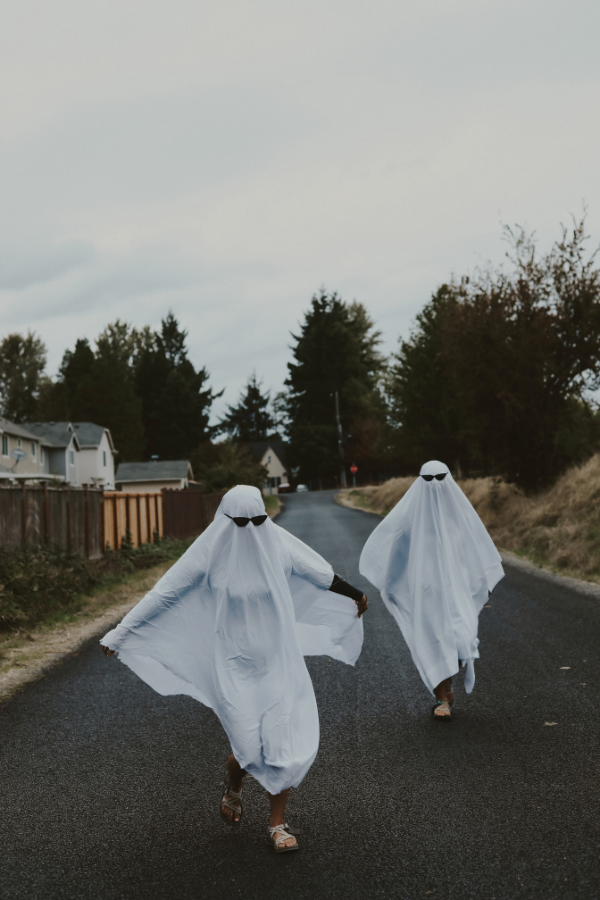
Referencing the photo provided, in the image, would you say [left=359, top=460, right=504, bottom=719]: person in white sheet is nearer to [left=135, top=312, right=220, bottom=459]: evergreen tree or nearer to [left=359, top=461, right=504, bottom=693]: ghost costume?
[left=359, top=461, right=504, bottom=693]: ghost costume

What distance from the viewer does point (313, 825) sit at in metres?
3.85

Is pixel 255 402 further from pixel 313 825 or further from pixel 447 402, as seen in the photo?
pixel 313 825

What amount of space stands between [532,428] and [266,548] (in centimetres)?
1782

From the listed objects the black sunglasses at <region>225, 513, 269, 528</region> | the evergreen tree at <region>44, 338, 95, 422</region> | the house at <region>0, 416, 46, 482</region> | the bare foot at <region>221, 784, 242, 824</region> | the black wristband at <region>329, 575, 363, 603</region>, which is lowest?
the bare foot at <region>221, 784, 242, 824</region>

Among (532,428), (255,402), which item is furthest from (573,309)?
(255,402)

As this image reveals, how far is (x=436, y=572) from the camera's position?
6.21m

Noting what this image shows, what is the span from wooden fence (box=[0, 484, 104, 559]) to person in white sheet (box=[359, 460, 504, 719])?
6.61 m

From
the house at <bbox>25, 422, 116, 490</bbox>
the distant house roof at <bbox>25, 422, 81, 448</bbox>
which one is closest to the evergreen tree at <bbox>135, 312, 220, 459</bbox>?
the house at <bbox>25, 422, 116, 490</bbox>

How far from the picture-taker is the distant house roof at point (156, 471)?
56.2m

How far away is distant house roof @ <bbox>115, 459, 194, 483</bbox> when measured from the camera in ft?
184

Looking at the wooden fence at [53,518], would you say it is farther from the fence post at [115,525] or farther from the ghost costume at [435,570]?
the ghost costume at [435,570]

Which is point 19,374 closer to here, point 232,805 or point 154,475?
point 154,475

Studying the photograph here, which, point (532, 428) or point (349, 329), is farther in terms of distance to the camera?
point (349, 329)

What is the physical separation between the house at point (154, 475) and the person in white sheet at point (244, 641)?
50.2 meters
